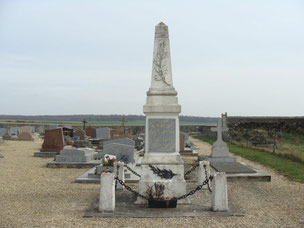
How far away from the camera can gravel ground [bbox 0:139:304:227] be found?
5.77m

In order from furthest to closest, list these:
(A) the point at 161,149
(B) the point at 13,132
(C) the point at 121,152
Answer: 1. (B) the point at 13,132
2. (C) the point at 121,152
3. (A) the point at 161,149

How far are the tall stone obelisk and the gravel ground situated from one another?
1.04m

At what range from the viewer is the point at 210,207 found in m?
6.65

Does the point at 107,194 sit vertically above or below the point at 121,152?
below

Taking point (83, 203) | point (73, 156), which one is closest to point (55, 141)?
point (73, 156)

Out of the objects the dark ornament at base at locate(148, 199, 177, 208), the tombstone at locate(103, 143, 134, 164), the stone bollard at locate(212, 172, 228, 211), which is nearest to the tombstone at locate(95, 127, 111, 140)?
the tombstone at locate(103, 143, 134, 164)

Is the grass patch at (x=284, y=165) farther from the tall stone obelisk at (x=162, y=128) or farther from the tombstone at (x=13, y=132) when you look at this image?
the tombstone at (x=13, y=132)

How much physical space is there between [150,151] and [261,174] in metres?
5.06

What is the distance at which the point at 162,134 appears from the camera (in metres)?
6.96

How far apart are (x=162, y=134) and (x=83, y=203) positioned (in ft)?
7.82

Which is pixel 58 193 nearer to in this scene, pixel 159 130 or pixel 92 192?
pixel 92 192

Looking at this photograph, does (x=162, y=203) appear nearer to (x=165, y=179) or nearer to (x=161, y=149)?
(x=165, y=179)

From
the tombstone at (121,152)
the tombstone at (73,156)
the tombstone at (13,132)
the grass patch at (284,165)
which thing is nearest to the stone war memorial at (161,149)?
the tombstone at (121,152)

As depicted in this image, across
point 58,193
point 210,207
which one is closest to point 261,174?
point 210,207
